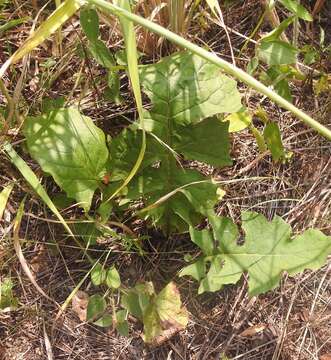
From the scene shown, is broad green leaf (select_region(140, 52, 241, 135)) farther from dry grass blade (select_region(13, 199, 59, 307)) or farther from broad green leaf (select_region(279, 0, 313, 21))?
dry grass blade (select_region(13, 199, 59, 307))

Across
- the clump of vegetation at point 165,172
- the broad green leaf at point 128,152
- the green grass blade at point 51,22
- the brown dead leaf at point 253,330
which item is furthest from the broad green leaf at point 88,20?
the brown dead leaf at point 253,330

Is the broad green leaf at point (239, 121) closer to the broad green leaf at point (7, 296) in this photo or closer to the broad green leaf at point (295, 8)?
the broad green leaf at point (295, 8)

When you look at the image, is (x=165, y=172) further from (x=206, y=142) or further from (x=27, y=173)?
(x=27, y=173)

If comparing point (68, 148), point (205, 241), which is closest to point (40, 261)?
point (68, 148)

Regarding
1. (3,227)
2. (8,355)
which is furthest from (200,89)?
(8,355)

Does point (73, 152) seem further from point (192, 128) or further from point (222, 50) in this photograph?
point (222, 50)
